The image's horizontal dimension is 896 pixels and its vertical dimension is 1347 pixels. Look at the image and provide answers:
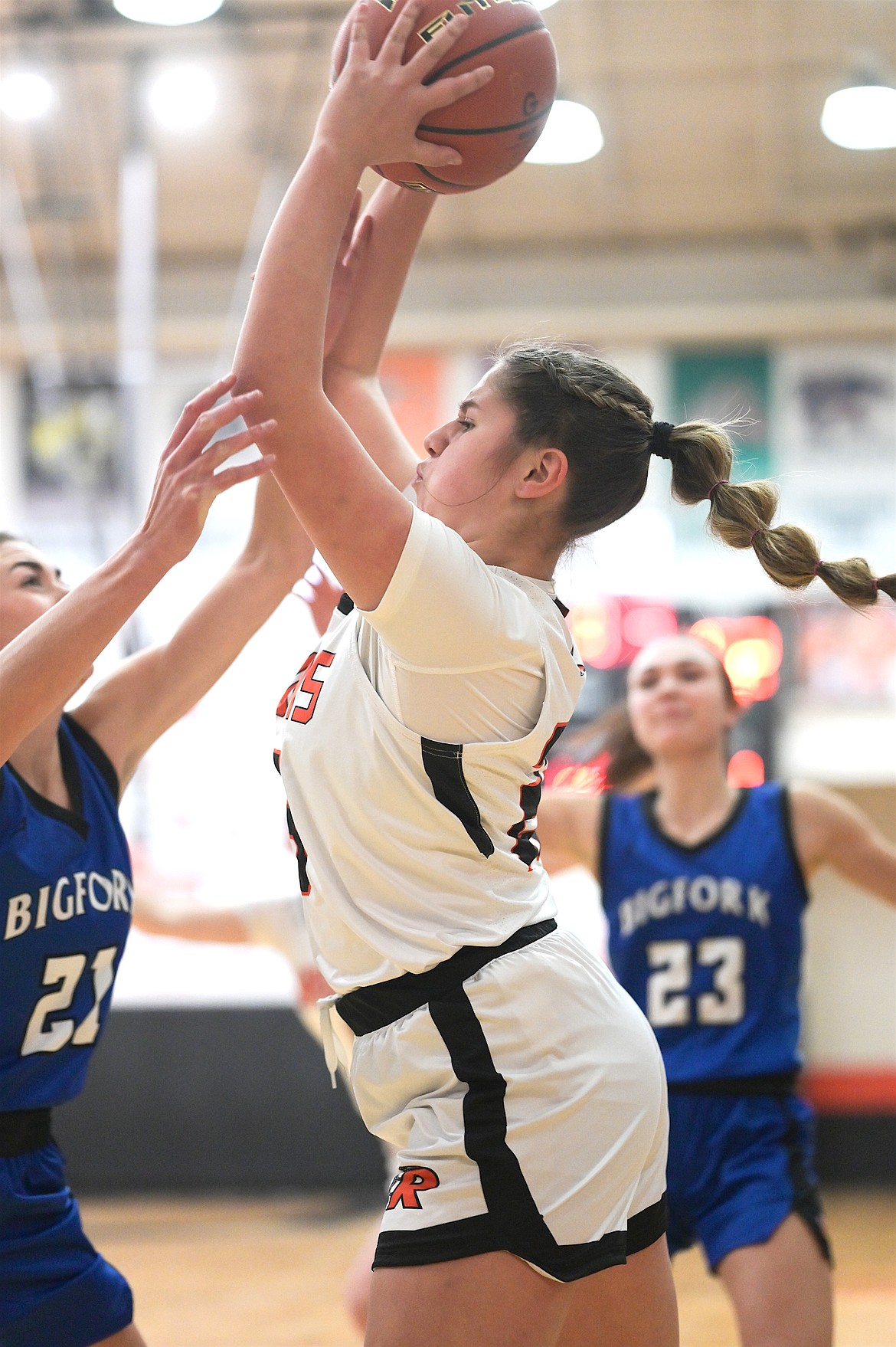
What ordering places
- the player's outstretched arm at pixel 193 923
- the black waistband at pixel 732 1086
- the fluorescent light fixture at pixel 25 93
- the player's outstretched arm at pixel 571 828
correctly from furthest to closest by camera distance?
1. the fluorescent light fixture at pixel 25 93
2. the player's outstretched arm at pixel 193 923
3. the player's outstretched arm at pixel 571 828
4. the black waistband at pixel 732 1086

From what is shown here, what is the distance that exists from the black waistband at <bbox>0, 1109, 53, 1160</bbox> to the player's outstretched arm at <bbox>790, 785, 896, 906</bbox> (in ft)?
6.23

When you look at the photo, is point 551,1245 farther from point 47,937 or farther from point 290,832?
point 47,937

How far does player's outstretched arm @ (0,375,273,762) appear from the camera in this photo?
1.82 metres

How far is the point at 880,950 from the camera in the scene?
21.5 ft

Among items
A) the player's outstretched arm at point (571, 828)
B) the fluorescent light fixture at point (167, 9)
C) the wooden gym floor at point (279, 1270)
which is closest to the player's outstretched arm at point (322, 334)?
the player's outstretched arm at point (571, 828)

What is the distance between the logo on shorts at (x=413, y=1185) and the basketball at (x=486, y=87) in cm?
125

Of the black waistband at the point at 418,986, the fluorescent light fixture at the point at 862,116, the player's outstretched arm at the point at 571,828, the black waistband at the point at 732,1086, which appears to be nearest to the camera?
the black waistband at the point at 418,986

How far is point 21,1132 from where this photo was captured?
2.15m

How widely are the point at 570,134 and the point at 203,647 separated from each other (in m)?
5.32

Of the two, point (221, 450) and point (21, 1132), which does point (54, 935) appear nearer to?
point (21, 1132)

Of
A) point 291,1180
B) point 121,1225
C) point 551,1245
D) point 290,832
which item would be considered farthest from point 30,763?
point 291,1180

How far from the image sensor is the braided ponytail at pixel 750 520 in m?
1.98

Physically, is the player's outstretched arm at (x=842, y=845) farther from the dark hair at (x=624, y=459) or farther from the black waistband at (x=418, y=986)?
the black waistband at (x=418, y=986)

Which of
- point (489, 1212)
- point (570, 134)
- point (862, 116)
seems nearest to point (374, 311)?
point (489, 1212)
